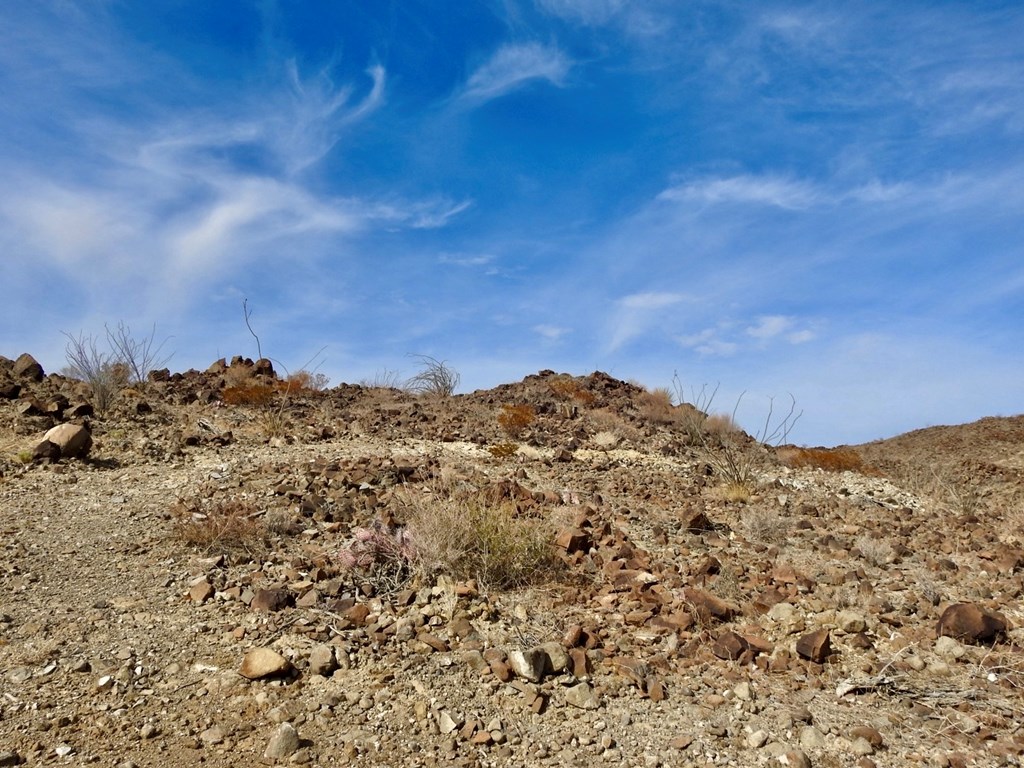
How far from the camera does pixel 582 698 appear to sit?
390cm

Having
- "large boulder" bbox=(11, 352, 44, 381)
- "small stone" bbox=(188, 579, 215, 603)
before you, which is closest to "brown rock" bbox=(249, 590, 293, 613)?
"small stone" bbox=(188, 579, 215, 603)

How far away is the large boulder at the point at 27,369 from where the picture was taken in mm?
12352

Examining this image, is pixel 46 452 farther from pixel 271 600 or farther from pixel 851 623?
pixel 851 623

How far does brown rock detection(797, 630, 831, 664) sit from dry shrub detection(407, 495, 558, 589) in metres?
1.76

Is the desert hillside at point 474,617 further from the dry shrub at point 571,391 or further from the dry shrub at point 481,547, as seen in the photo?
the dry shrub at point 571,391

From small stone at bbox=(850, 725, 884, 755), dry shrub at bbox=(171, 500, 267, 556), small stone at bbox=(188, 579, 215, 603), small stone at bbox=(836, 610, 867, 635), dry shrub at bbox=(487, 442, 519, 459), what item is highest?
dry shrub at bbox=(487, 442, 519, 459)

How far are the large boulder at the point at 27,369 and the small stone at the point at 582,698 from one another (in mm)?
11797

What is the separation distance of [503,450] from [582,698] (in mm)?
6631

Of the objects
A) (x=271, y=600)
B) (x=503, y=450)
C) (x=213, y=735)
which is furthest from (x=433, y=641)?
(x=503, y=450)

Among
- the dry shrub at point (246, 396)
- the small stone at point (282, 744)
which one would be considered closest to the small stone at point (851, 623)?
the small stone at point (282, 744)

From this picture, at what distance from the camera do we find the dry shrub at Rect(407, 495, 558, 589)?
5.24 m

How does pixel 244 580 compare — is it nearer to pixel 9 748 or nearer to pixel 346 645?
pixel 346 645

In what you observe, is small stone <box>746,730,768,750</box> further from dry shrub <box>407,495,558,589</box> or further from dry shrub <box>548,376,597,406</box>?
dry shrub <box>548,376,597,406</box>

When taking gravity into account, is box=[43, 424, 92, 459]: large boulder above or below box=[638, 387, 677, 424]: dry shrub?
below
